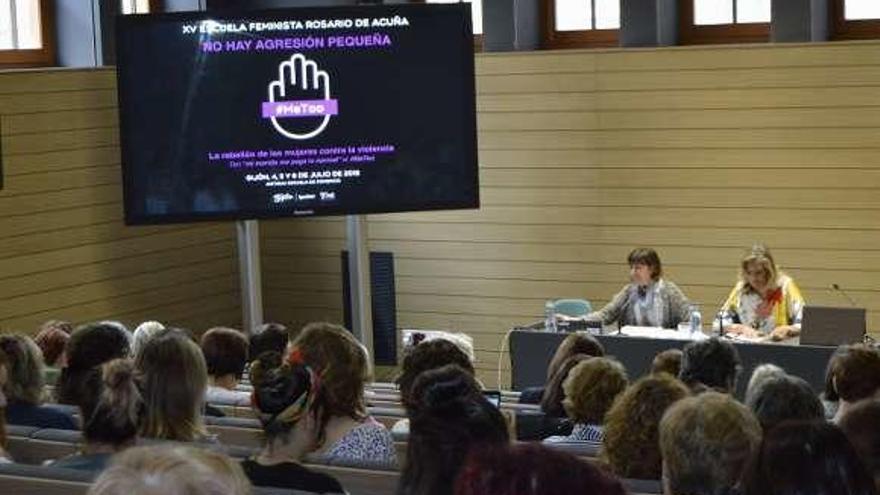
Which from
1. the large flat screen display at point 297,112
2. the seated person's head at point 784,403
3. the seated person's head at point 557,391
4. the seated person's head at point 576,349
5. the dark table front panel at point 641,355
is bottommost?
the dark table front panel at point 641,355

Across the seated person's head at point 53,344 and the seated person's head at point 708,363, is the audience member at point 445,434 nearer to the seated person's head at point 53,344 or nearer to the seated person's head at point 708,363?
the seated person's head at point 708,363

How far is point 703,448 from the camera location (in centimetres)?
365

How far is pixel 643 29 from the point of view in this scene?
1059cm

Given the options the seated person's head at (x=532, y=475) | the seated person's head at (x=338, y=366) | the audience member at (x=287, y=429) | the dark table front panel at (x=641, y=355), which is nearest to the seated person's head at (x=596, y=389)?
the seated person's head at (x=338, y=366)

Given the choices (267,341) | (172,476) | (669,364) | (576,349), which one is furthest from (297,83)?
(172,476)

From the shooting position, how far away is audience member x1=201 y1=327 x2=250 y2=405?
6.28 m

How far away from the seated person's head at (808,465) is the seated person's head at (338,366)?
67.3 inches

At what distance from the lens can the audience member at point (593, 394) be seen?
5262 millimetres

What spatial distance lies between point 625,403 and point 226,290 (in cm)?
794

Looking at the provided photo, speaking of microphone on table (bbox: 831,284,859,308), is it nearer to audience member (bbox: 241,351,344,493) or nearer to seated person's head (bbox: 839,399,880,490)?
seated person's head (bbox: 839,399,880,490)

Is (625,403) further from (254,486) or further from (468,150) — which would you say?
(468,150)

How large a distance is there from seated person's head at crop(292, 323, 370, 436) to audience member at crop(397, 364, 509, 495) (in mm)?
1060

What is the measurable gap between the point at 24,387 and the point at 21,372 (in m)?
0.05

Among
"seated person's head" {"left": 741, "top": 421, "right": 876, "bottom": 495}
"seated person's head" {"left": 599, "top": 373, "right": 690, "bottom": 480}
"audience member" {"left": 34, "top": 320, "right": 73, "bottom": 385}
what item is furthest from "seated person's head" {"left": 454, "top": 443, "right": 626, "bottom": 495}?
"audience member" {"left": 34, "top": 320, "right": 73, "bottom": 385}
